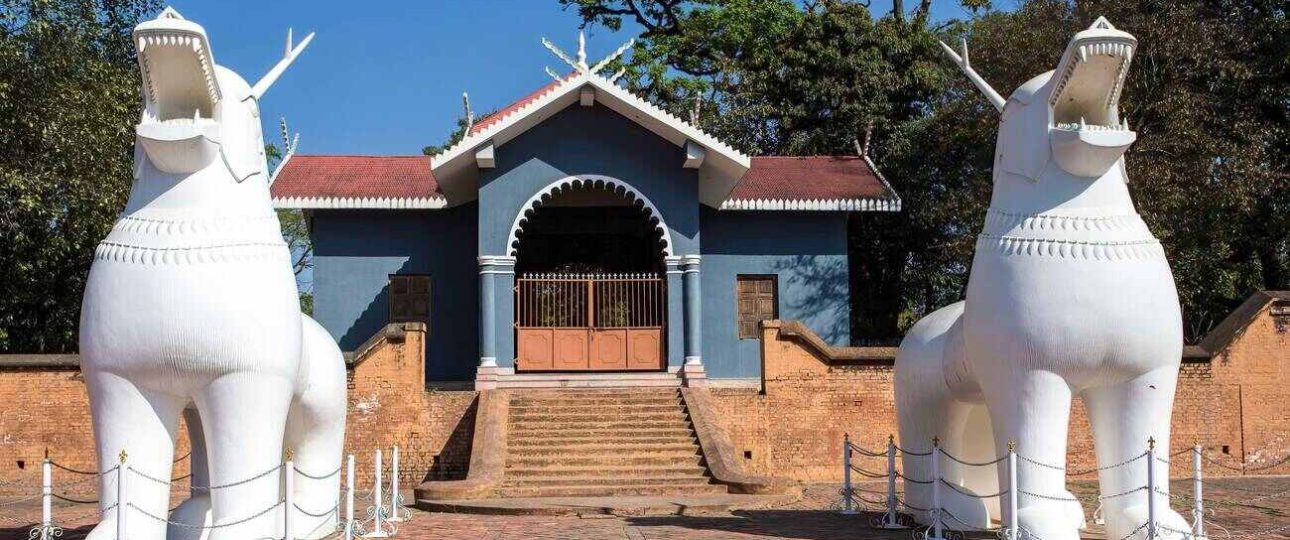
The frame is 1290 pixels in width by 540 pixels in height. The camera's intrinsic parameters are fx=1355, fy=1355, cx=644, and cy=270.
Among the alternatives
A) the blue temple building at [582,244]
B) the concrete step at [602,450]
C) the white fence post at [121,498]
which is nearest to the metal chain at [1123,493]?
the white fence post at [121,498]

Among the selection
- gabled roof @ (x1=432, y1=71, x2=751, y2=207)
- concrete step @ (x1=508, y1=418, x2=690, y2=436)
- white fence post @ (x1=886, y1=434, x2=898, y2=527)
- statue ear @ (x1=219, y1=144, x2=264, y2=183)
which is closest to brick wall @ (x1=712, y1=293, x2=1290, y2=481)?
concrete step @ (x1=508, y1=418, x2=690, y2=436)

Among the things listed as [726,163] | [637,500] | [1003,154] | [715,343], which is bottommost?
[637,500]

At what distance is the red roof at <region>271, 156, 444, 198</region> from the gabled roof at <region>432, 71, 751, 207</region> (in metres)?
1.89

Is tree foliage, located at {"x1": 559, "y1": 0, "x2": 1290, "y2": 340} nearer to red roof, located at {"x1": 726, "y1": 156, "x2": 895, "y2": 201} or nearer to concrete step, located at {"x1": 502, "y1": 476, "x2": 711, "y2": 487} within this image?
red roof, located at {"x1": 726, "y1": 156, "x2": 895, "y2": 201}

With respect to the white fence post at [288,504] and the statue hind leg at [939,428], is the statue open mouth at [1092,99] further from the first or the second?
the white fence post at [288,504]

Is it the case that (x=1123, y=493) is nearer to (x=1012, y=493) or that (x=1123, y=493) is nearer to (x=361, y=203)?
(x=1012, y=493)

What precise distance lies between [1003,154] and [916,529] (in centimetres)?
319

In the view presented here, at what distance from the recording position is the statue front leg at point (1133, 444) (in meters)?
8.65

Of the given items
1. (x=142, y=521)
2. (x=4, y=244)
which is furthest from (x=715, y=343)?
(x=142, y=521)

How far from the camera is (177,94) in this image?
27.7 ft

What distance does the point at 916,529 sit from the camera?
10.8 m

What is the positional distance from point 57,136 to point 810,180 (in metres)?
11.5

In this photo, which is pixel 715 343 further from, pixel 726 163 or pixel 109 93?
pixel 109 93

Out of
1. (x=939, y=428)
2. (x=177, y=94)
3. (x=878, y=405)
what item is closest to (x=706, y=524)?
(x=939, y=428)
